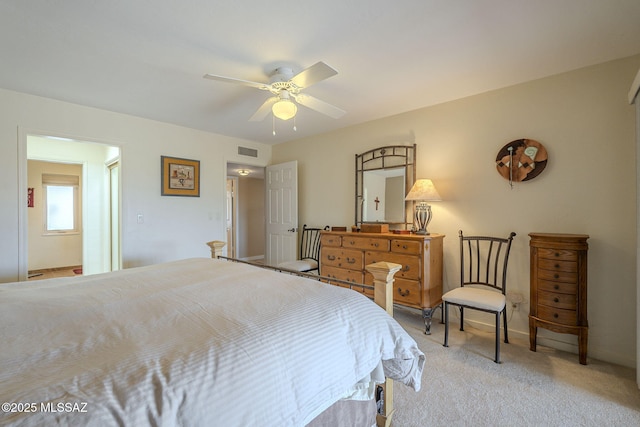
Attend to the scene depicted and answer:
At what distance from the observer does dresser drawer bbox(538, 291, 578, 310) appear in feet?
7.14

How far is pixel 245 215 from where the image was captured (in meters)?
7.07

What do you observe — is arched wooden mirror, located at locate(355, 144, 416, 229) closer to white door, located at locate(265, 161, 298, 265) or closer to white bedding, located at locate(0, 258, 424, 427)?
white door, located at locate(265, 161, 298, 265)

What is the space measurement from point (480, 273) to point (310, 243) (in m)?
2.39

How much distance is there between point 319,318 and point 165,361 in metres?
0.56

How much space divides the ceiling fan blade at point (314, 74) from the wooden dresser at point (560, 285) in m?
2.15

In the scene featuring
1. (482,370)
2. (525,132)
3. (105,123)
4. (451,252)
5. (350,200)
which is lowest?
(482,370)

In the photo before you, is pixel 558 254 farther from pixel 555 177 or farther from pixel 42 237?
pixel 42 237

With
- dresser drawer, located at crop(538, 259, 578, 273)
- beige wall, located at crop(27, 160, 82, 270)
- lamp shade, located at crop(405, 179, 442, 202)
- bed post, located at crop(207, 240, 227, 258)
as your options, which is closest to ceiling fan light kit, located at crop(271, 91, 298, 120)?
bed post, located at crop(207, 240, 227, 258)

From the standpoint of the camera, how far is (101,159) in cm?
457

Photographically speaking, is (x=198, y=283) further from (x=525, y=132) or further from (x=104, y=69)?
(x=525, y=132)

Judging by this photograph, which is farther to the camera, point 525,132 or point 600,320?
point 525,132

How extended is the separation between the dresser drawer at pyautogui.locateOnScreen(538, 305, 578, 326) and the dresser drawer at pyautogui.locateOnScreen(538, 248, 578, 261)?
16.3 inches

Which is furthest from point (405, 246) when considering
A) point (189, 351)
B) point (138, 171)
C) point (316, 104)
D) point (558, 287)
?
point (138, 171)

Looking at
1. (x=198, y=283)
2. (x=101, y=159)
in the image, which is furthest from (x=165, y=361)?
(x=101, y=159)
